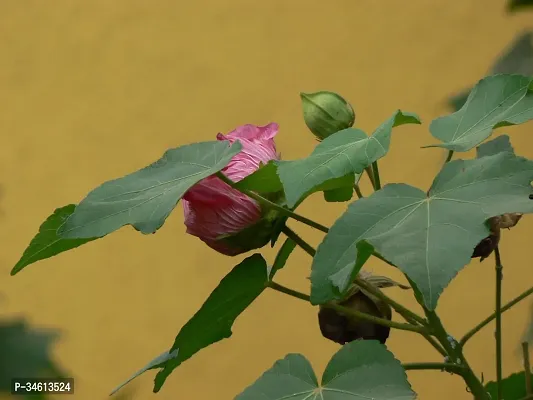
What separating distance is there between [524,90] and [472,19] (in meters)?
0.80

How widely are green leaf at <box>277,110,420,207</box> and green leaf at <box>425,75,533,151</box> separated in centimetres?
4

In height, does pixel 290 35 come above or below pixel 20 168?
above

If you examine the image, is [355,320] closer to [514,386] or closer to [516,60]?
[514,386]

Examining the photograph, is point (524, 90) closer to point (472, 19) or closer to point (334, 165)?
point (334, 165)

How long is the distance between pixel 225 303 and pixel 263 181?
7cm

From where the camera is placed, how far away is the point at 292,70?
108cm

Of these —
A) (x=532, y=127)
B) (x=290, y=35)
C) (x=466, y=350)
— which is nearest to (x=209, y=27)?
(x=290, y=35)

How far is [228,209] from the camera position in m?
0.33

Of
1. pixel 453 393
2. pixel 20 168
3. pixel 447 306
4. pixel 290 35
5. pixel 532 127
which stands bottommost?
pixel 453 393

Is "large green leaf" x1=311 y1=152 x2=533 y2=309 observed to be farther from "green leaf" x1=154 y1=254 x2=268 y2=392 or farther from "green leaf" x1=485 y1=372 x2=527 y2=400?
"green leaf" x1=485 y1=372 x2=527 y2=400

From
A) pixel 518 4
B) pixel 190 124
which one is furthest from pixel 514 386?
pixel 190 124

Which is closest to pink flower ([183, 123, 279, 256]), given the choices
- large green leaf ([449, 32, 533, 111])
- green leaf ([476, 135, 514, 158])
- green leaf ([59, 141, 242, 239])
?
green leaf ([59, 141, 242, 239])

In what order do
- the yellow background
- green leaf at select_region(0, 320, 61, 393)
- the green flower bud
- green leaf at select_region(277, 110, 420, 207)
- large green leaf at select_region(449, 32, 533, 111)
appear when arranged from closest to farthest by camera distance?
green leaf at select_region(0, 320, 61, 393) < green leaf at select_region(277, 110, 420, 207) < the green flower bud < large green leaf at select_region(449, 32, 533, 111) < the yellow background

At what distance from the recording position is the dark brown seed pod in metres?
0.35
